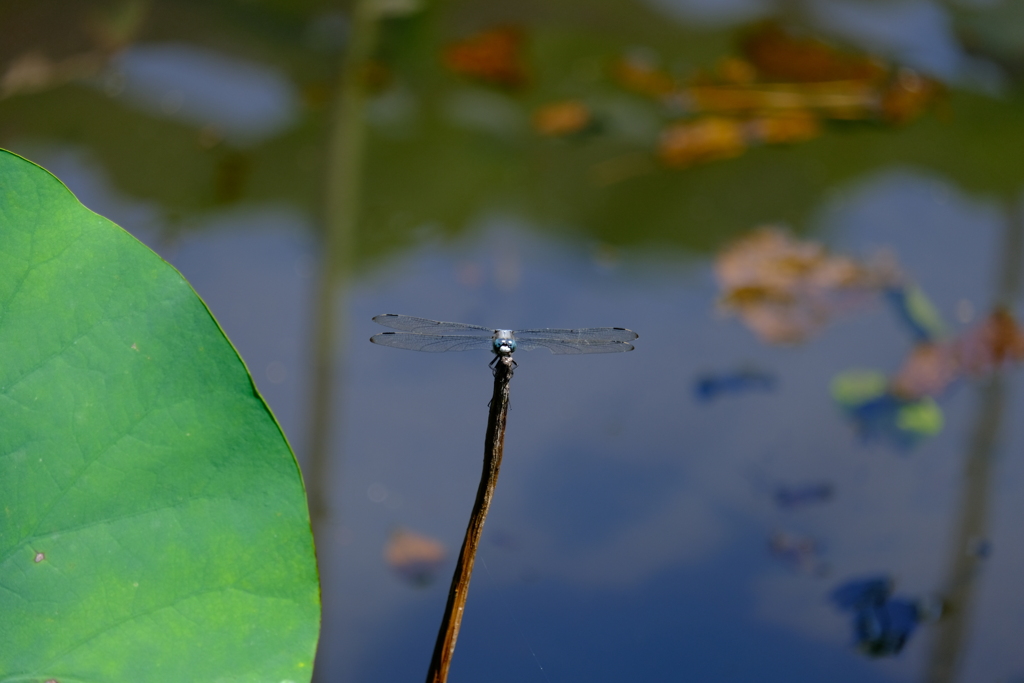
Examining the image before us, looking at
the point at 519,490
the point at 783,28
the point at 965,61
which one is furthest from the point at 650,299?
the point at 965,61

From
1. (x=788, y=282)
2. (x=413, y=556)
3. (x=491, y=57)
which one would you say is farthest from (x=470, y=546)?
(x=491, y=57)

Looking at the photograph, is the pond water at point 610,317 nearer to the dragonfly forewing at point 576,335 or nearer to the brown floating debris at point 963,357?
the brown floating debris at point 963,357

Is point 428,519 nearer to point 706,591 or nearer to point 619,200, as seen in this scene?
point 706,591

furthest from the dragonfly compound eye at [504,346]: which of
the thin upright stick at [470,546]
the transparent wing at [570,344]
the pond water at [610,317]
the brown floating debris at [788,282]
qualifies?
the brown floating debris at [788,282]

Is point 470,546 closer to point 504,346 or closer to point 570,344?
point 504,346

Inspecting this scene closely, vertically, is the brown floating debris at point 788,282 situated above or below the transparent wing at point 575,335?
above

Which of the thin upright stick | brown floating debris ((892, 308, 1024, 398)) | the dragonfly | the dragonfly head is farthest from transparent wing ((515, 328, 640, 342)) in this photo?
brown floating debris ((892, 308, 1024, 398))
